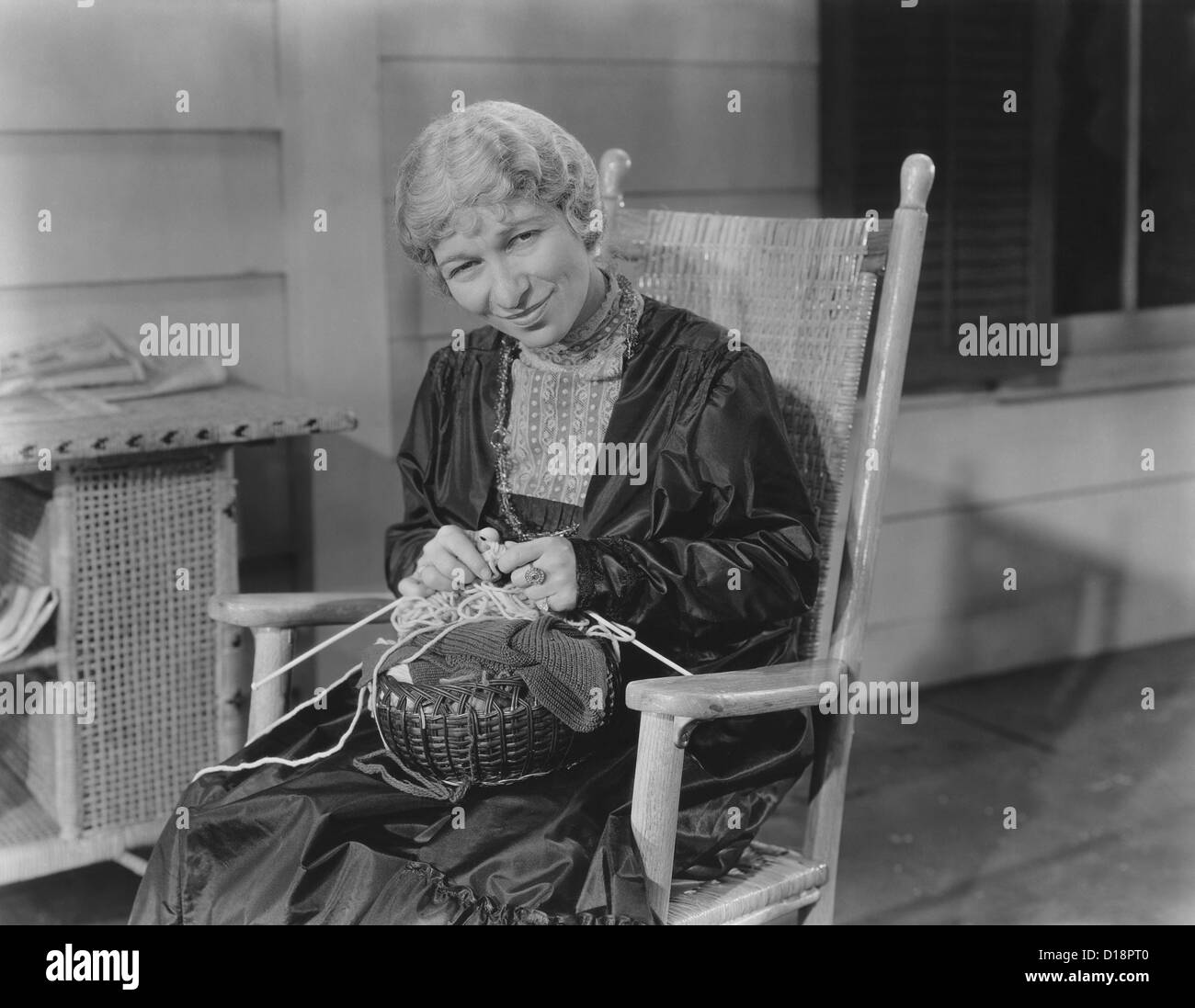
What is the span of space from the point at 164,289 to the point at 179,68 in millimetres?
347

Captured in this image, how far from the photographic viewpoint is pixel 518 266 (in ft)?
4.93

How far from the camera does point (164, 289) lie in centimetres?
232

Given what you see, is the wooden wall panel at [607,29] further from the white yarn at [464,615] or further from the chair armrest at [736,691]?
the chair armrest at [736,691]

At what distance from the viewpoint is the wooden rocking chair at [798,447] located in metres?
1.47

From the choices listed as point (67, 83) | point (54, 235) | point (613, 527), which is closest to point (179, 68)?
point (67, 83)

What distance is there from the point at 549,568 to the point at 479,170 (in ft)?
1.34

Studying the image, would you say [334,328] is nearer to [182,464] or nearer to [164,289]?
[164,289]

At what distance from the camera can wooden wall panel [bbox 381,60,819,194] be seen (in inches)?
97.8

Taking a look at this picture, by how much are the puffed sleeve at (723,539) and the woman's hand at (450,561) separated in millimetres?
103

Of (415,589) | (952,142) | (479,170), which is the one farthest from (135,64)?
(952,142)

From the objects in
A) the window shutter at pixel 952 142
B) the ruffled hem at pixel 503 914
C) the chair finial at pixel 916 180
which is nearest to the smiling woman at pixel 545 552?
the ruffled hem at pixel 503 914

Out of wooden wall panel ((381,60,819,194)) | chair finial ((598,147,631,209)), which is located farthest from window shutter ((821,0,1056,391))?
chair finial ((598,147,631,209))

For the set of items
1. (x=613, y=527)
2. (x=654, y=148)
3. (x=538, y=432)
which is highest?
(x=654, y=148)

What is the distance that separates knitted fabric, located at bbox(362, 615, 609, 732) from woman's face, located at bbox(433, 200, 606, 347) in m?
0.34
